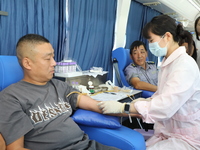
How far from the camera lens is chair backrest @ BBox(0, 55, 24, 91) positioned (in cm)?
Answer: 125

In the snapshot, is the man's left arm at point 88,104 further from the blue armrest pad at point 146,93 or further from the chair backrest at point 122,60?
the chair backrest at point 122,60

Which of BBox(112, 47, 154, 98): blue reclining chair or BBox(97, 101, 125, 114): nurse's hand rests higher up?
BBox(112, 47, 154, 98): blue reclining chair

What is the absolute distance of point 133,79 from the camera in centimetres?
270

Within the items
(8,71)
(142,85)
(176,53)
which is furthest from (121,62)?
(8,71)

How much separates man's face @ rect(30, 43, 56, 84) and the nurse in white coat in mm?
455

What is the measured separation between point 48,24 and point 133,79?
1442mm

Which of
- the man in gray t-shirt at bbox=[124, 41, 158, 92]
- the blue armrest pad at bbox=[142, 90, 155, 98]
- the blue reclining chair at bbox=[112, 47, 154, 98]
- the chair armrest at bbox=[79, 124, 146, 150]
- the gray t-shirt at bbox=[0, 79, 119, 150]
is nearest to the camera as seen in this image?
the gray t-shirt at bbox=[0, 79, 119, 150]

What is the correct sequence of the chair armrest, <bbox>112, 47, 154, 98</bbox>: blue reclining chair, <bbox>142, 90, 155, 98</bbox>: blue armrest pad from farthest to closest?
1. <bbox>112, 47, 154, 98</bbox>: blue reclining chair
2. <bbox>142, 90, 155, 98</bbox>: blue armrest pad
3. the chair armrest

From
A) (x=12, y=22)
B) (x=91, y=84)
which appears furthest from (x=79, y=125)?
(x=12, y=22)

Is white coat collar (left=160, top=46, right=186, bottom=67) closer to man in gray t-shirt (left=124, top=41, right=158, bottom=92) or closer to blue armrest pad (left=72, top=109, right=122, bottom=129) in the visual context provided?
blue armrest pad (left=72, top=109, right=122, bottom=129)

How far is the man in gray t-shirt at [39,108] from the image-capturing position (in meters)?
0.92

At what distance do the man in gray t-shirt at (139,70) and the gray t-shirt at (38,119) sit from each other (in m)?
1.63

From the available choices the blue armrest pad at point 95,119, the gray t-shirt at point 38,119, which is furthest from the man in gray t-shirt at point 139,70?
the gray t-shirt at point 38,119

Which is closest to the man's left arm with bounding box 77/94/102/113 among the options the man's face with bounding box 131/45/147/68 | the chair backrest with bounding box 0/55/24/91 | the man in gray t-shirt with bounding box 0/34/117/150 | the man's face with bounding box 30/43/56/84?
the man in gray t-shirt with bounding box 0/34/117/150
